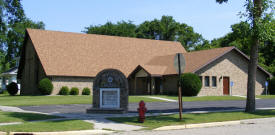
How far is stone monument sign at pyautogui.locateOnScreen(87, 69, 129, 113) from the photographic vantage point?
62.2ft

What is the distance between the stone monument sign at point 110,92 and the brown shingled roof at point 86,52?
1947cm

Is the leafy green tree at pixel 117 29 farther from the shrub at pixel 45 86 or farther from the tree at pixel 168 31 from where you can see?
the shrub at pixel 45 86

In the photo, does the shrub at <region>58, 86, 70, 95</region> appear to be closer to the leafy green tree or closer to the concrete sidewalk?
the concrete sidewalk

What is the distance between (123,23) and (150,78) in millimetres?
35630

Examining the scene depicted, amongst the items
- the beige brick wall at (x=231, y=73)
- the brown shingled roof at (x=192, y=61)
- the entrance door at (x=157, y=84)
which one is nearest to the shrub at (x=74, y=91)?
the brown shingled roof at (x=192, y=61)

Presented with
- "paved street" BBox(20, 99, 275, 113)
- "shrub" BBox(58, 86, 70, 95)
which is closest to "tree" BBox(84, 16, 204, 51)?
"shrub" BBox(58, 86, 70, 95)

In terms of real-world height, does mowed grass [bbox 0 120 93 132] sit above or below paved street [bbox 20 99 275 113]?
below

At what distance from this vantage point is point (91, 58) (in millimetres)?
42031

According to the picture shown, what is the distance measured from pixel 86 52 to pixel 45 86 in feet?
25.8

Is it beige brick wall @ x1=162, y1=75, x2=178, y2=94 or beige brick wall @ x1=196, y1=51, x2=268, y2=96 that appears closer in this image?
beige brick wall @ x1=196, y1=51, x2=268, y2=96

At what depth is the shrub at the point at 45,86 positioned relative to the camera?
120 feet

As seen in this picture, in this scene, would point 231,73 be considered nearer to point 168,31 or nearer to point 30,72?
point 30,72

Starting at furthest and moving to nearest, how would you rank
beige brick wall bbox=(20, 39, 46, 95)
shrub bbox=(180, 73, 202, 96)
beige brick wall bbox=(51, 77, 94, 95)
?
beige brick wall bbox=(20, 39, 46, 95) < beige brick wall bbox=(51, 77, 94, 95) < shrub bbox=(180, 73, 202, 96)

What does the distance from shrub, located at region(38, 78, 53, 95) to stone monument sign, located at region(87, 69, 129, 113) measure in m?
18.7
